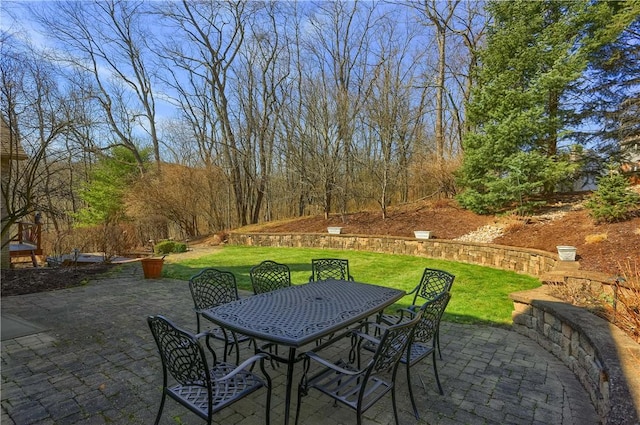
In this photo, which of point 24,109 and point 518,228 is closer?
point 24,109

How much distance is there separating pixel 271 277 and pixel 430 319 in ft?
6.49

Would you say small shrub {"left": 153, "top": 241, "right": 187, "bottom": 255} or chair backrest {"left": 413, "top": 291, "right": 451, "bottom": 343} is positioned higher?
small shrub {"left": 153, "top": 241, "right": 187, "bottom": 255}

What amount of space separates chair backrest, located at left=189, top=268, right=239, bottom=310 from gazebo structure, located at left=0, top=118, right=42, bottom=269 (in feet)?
16.4

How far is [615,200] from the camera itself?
6.12 meters

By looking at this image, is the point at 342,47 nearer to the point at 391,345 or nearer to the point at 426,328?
the point at 426,328

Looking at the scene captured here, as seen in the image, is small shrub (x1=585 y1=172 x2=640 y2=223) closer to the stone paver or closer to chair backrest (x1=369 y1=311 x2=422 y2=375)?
the stone paver

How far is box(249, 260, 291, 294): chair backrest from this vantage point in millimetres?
3764

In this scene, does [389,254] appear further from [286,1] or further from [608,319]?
[286,1]

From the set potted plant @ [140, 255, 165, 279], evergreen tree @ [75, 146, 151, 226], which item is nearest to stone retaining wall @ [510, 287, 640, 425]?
potted plant @ [140, 255, 165, 279]

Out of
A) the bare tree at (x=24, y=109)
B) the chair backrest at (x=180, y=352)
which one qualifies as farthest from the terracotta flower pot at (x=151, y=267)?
the chair backrest at (x=180, y=352)

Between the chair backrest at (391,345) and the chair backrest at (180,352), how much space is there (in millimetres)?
940

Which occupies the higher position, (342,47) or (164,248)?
(342,47)

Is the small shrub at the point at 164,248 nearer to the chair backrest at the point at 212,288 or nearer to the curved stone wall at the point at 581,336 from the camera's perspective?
the chair backrest at the point at 212,288

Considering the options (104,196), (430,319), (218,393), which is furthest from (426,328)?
(104,196)
